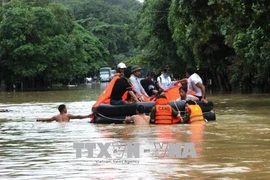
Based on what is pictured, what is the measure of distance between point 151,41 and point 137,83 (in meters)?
41.8

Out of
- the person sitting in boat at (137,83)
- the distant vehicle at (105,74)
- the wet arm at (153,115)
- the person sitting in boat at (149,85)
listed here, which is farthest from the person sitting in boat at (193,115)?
the distant vehicle at (105,74)

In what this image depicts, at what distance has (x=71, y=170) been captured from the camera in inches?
377

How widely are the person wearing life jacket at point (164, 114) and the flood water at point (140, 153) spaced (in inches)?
19.1

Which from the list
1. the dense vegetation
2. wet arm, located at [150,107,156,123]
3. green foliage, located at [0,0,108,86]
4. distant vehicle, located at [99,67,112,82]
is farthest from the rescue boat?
distant vehicle, located at [99,67,112,82]

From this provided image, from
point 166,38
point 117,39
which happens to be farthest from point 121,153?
point 117,39

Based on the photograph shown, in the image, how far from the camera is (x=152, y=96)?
19.0 metres

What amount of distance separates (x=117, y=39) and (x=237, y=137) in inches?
4487

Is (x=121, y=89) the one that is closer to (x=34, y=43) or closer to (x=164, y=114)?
(x=164, y=114)

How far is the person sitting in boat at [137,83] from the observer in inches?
718

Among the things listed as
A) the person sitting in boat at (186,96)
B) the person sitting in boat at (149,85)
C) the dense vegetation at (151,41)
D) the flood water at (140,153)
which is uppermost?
the dense vegetation at (151,41)

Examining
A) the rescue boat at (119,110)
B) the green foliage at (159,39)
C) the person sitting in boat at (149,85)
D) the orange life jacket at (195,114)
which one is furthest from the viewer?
the green foliage at (159,39)

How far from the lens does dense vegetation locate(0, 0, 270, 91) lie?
20.2 metres

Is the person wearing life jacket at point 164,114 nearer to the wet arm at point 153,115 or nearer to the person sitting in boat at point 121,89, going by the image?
the wet arm at point 153,115

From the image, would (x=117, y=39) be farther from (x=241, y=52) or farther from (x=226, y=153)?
(x=226, y=153)
